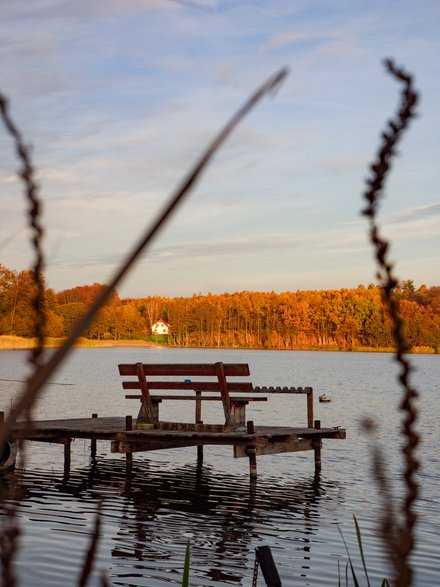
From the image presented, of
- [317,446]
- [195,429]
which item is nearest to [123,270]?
[195,429]

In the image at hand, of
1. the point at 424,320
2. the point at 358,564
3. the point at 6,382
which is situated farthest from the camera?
the point at 424,320

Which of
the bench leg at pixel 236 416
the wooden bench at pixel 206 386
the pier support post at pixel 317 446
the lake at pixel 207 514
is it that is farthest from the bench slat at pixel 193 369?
the pier support post at pixel 317 446

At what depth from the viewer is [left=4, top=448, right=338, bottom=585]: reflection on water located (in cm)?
1264

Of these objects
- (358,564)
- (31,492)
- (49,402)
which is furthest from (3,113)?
(49,402)

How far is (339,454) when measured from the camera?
26672mm

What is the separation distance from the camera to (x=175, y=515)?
16.3 meters

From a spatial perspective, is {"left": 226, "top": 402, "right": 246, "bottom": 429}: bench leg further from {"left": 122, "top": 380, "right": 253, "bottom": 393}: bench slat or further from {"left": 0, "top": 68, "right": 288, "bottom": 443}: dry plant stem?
{"left": 0, "top": 68, "right": 288, "bottom": 443}: dry plant stem

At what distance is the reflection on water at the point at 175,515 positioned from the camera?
12641 mm

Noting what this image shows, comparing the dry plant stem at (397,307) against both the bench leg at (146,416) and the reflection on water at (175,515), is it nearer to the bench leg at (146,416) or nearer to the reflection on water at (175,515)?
the reflection on water at (175,515)

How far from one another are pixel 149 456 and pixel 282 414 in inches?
681

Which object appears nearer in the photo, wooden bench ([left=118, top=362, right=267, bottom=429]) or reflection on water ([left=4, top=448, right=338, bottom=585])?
reflection on water ([left=4, top=448, right=338, bottom=585])

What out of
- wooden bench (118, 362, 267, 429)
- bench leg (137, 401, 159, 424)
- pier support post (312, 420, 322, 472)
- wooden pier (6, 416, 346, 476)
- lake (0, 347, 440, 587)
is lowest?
lake (0, 347, 440, 587)

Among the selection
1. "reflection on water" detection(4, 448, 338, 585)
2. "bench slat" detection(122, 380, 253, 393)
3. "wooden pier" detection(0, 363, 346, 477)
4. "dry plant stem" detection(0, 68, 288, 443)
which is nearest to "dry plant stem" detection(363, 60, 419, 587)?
"dry plant stem" detection(0, 68, 288, 443)

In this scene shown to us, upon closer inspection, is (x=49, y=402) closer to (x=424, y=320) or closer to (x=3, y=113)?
(x=3, y=113)
